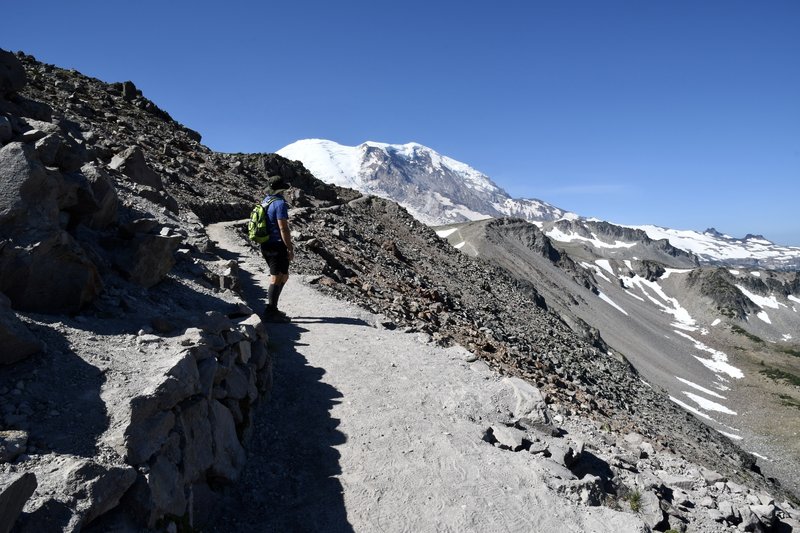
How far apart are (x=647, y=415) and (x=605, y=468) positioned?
2622cm

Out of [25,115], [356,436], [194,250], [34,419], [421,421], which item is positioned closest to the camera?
[34,419]

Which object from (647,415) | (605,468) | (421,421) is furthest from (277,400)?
(647,415)

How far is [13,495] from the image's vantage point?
408 cm

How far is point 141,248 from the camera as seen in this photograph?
9.86 metres

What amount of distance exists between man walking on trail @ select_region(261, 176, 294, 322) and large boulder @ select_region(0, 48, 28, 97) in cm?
592

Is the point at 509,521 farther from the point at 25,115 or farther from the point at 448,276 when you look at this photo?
the point at 448,276

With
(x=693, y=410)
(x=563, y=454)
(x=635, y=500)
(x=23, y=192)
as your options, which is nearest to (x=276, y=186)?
(x=23, y=192)

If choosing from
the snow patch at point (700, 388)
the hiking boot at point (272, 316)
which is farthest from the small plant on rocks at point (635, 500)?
the snow patch at point (700, 388)

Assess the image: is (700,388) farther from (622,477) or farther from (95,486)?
(95,486)

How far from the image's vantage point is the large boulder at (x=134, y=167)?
58.0 feet

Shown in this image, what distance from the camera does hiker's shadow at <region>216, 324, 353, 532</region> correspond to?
24.0ft

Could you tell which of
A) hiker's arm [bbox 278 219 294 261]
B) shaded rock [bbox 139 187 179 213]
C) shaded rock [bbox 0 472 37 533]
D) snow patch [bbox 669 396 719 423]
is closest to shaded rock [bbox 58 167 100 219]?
hiker's arm [bbox 278 219 294 261]

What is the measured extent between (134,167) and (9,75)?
23.6 ft

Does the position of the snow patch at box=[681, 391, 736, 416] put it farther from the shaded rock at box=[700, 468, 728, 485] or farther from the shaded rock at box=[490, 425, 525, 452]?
the shaded rock at box=[490, 425, 525, 452]
